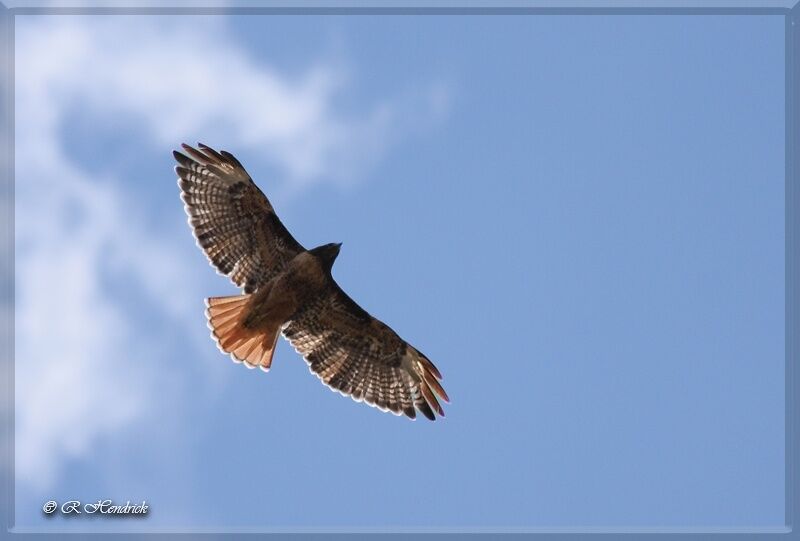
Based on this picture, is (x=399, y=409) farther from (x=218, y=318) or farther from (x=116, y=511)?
(x=116, y=511)

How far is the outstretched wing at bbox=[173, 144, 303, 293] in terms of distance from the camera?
1248 cm

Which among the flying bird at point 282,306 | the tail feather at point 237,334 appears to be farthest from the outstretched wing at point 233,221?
the tail feather at point 237,334

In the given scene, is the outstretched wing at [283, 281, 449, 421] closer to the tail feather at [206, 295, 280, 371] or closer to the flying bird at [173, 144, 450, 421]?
the flying bird at [173, 144, 450, 421]

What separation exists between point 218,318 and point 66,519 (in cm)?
279

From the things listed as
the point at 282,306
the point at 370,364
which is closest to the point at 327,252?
the point at 282,306

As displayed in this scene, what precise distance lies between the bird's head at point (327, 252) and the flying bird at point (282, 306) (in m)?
0.01

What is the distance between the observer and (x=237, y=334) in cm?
1230

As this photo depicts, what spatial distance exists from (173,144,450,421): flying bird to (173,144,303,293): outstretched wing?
Answer: 1 centimetres

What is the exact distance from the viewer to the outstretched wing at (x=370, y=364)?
43.1 ft

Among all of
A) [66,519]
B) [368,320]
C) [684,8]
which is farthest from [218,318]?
[684,8]

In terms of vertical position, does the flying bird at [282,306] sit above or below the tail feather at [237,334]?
above

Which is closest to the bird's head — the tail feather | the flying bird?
the flying bird

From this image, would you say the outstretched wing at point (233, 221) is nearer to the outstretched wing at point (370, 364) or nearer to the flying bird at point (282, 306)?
the flying bird at point (282, 306)

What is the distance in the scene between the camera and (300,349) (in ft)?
43.3
